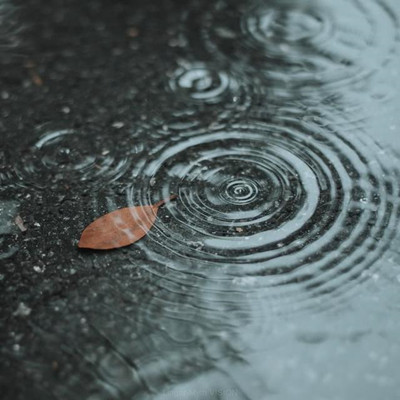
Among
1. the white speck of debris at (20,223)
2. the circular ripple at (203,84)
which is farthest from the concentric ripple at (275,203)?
the white speck of debris at (20,223)

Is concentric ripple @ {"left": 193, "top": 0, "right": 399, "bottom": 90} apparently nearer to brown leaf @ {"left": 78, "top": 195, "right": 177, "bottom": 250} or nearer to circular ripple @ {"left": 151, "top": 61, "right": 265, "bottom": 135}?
circular ripple @ {"left": 151, "top": 61, "right": 265, "bottom": 135}

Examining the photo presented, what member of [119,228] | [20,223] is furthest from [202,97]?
[20,223]

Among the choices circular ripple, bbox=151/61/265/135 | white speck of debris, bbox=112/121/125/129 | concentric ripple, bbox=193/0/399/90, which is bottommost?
white speck of debris, bbox=112/121/125/129

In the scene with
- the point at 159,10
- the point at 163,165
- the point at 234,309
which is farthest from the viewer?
the point at 159,10

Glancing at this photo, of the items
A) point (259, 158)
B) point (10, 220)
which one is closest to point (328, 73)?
point (259, 158)

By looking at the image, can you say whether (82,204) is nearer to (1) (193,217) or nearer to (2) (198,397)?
(1) (193,217)

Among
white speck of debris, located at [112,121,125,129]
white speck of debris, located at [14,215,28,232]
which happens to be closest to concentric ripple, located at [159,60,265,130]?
white speck of debris, located at [112,121,125,129]
